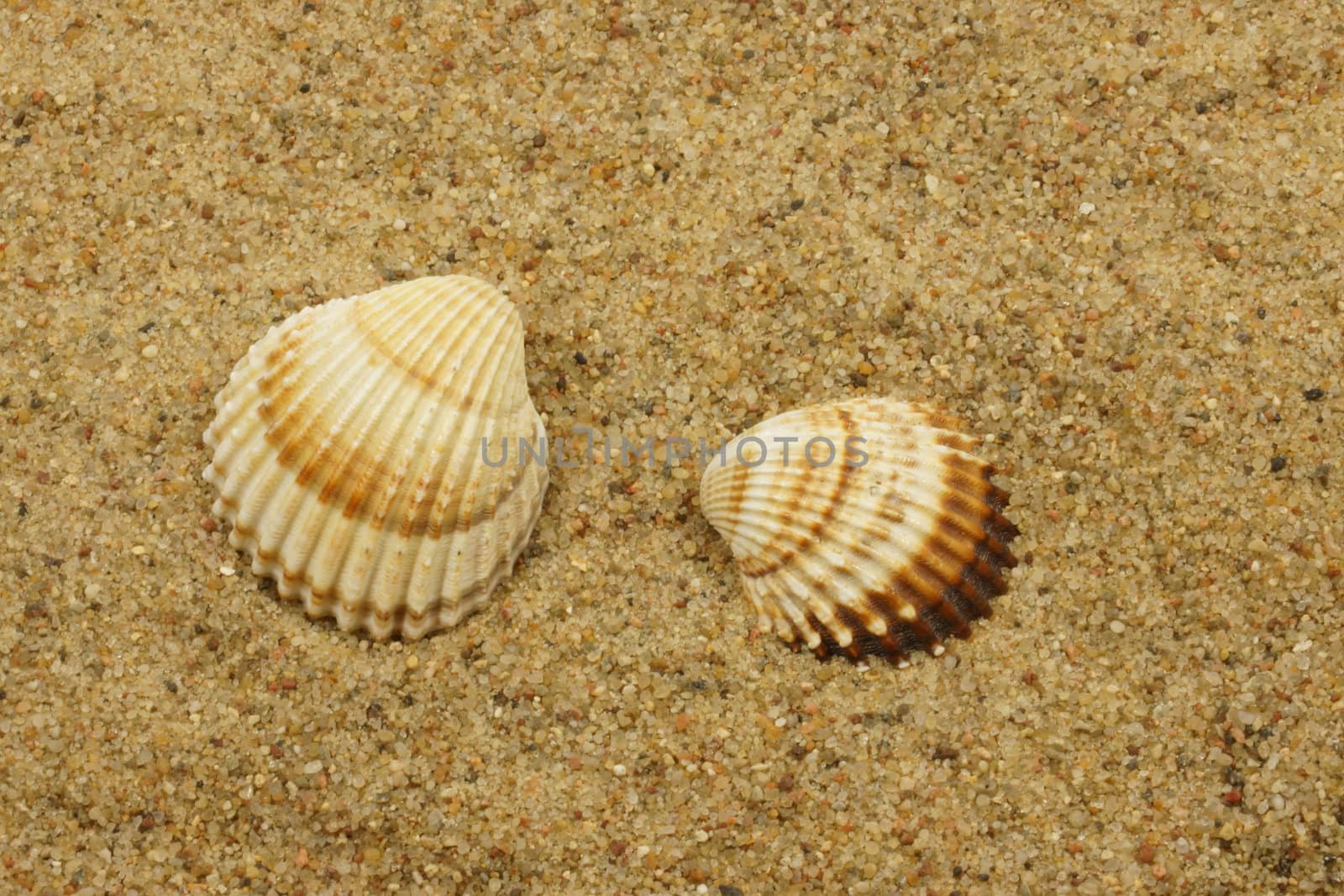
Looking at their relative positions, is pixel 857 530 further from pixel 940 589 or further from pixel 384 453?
pixel 384 453

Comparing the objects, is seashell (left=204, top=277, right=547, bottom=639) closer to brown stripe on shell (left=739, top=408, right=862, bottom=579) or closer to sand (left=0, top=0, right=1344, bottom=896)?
sand (left=0, top=0, right=1344, bottom=896)

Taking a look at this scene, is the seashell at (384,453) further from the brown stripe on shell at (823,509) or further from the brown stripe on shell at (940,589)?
the brown stripe on shell at (940,589)

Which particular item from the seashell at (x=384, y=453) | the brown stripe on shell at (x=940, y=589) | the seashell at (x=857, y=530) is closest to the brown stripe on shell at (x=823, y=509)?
the seashell at (x=857, y=530)

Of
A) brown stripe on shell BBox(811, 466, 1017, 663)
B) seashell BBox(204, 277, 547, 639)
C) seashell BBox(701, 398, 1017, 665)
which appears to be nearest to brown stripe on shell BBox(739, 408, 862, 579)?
seashell BBox(701, 398, 1017, 665)

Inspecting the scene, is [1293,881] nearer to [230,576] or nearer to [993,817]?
[993,817]

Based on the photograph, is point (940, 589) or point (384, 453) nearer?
point (384, 453)

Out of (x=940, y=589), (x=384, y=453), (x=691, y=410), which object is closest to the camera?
(x=384, y=453)

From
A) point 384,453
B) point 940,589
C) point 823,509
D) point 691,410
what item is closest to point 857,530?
point 823,509

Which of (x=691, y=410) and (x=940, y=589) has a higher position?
(x=691, y=410)
